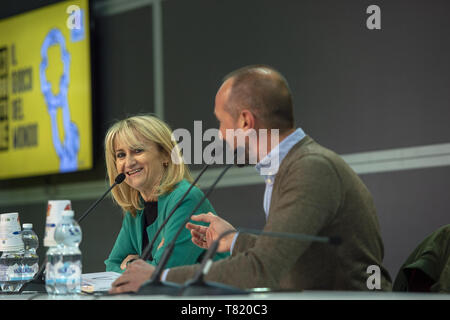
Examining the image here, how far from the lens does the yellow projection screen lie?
3848 mm

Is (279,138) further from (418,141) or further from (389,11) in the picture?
(389,11)

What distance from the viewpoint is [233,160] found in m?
1.55

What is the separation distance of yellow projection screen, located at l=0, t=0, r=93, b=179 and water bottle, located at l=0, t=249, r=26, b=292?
1766mm

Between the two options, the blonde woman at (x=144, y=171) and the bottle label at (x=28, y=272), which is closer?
the bottle label at (x=28, y=272)

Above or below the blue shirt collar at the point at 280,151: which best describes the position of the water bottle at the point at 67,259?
below

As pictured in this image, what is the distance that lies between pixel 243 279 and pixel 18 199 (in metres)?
3.26

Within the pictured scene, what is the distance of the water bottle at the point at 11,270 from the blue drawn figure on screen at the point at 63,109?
1822 millimetres

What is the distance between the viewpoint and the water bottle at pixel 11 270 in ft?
6.57

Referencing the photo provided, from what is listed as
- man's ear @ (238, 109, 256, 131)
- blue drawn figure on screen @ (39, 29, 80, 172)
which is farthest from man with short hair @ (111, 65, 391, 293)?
blue drawn figure on screen @ (39, 29, 80, 172)

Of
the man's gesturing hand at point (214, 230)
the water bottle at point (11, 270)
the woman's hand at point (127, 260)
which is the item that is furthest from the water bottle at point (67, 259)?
the woman's hand at point (127, 260)

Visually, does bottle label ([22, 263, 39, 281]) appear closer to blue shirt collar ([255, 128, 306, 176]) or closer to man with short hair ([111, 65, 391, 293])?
man with short hair ([111, 65, 391, 293])

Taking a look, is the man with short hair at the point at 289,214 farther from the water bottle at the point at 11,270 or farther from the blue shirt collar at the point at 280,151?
the water bottle at the point at 11,270

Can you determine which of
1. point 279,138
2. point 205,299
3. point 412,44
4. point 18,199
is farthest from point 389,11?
point 18,199

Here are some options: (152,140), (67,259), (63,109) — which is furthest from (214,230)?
(63,109)
